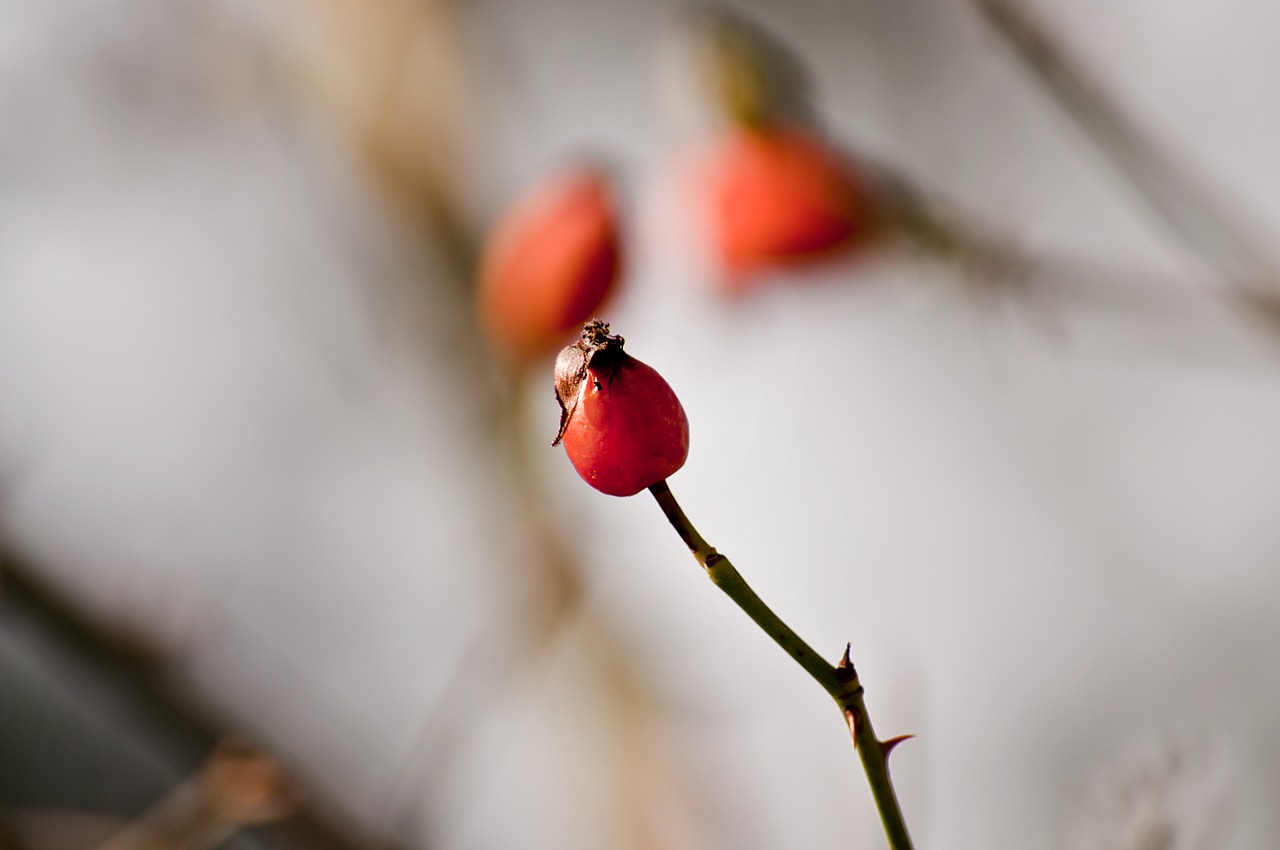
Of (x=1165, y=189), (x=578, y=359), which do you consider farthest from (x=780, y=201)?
(x=578, y=359)

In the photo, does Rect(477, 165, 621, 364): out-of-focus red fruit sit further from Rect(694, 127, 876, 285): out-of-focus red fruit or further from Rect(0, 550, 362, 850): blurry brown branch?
Rect(0, 550, 362, 850): blurry brown branch

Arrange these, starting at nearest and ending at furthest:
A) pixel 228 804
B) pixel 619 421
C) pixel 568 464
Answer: pixel 619 421 < pixel 228 804 < pixel 568 464

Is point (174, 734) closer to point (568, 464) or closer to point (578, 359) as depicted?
point (568, 464)

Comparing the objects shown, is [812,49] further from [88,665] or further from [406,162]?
[88,665]

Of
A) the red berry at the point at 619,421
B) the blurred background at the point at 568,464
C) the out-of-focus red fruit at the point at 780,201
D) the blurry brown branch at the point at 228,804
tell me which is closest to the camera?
the red berry at the point at 619,421

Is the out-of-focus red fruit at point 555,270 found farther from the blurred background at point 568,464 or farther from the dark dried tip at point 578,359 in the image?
the dark dried tip at point 578,359

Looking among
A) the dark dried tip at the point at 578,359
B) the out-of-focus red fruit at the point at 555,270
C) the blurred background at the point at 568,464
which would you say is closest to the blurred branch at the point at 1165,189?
the blurred background at the point at 568,464

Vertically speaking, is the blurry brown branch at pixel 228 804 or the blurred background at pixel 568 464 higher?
the blurred background at pixel 568 464
